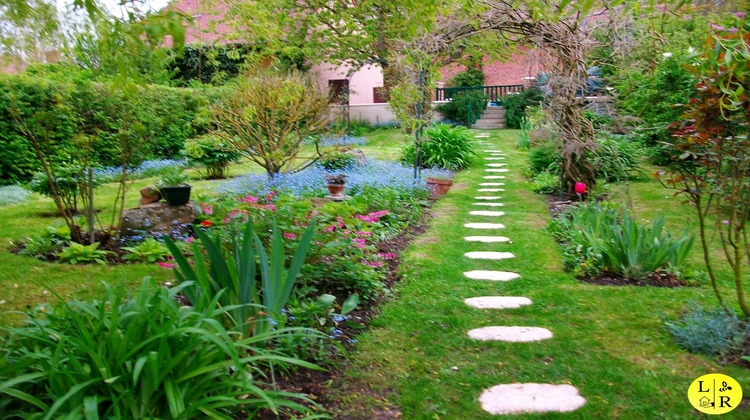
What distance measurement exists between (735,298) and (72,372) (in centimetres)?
421

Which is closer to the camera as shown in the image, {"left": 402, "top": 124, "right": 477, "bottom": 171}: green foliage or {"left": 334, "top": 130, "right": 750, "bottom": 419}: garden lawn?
{"left": 334, "top": 130, "right": 750, "bottom": 419}: garden lawn

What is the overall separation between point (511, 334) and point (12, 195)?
8168 millimetres

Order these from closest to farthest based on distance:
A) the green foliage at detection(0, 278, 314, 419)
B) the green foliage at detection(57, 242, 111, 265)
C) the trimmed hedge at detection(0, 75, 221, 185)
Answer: the green foliage at detection(0, 278, 314, 419) → the green foliage at detection(57, 242, 111, 265) → the trimmed hedge at detection(0, 75, 221, 185)

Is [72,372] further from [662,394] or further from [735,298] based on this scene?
[735,298]

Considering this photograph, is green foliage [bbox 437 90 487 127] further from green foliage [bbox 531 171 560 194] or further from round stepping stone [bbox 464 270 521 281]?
round stepping stone [bbox 464 270 521 281]

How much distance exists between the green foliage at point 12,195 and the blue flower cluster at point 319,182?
3016 mm

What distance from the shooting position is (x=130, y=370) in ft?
6.89

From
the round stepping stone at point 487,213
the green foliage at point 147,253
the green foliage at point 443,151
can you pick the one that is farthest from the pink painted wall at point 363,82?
the green foliage at point 147,253

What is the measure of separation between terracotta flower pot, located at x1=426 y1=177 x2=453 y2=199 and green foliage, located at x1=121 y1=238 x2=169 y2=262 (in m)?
4.68

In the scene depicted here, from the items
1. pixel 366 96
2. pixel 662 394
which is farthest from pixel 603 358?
pixel 366 96

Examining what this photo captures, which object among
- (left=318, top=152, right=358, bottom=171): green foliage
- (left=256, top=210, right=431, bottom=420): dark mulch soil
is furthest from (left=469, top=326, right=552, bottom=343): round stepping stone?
(left=318, top=152, right=358, bottom=171): green foliage

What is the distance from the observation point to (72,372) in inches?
81.7

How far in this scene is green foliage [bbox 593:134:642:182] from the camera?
303 inches

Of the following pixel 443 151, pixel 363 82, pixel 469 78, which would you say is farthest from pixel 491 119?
pixel 443 151
